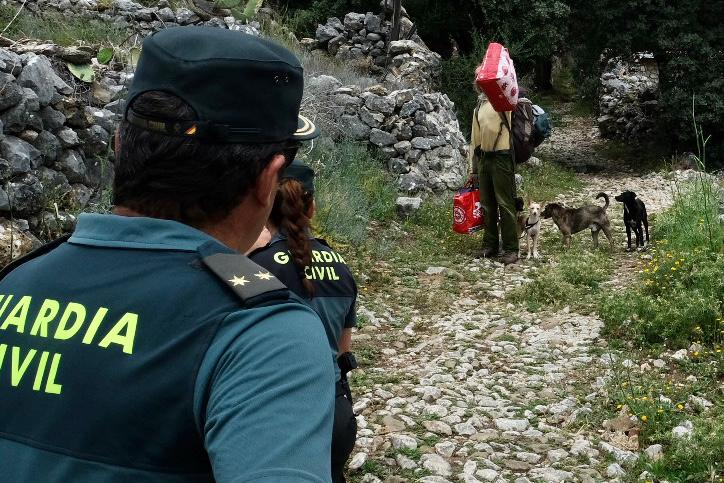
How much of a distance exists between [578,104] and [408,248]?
17963 mm

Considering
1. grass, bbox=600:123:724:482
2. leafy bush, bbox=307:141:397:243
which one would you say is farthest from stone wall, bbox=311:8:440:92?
grass, bbox=600:123:724:482

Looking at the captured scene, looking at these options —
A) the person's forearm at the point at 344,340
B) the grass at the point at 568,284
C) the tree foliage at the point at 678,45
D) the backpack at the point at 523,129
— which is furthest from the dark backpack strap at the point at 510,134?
the tree foliage at the point at 678,45

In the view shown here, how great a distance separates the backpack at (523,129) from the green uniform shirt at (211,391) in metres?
7.53

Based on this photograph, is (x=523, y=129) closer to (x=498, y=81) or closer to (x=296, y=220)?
(x=498, y=81)

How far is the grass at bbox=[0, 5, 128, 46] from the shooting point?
8508 millimetres

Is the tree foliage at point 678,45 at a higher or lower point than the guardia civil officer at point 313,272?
higher

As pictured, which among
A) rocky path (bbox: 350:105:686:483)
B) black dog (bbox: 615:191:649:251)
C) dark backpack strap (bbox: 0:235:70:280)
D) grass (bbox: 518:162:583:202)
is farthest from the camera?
grass (bbox: 518:162:583:202)

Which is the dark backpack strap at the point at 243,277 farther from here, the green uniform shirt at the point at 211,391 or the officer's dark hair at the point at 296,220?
the officer's dark hair at the point at 296,220

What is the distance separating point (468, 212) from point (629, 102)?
43.1ft

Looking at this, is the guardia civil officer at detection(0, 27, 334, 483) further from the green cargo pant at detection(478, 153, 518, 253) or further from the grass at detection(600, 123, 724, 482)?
the green cargo pant at detection(478, 153, 518, 253)

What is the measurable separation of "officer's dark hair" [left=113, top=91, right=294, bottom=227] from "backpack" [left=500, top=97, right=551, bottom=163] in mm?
7351

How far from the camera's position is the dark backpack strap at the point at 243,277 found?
1.05m

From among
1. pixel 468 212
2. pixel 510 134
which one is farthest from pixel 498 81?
pixel 468 212

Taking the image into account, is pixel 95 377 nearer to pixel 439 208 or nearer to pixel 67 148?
pixel 67 148
